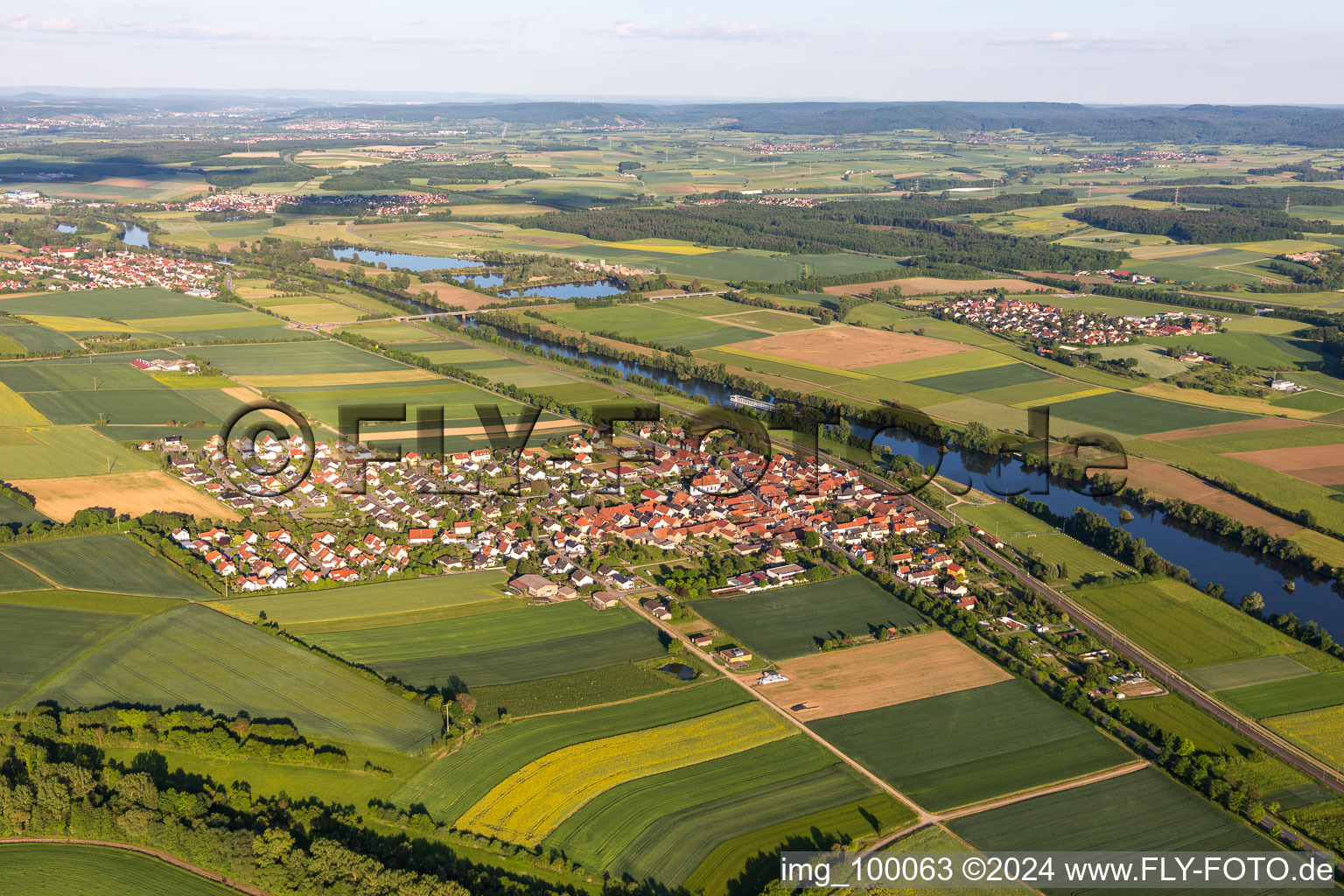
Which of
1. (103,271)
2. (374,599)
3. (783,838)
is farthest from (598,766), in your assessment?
(103,271)

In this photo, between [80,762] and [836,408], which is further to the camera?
[836,408]

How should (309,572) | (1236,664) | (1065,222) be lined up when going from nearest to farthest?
(1236,664)
(309,572)
(1065,222)

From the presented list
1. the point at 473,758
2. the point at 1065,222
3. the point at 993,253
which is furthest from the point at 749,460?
the point at 1065,222

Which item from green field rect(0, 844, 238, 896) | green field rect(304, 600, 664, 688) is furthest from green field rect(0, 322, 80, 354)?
green field rect(0, 844, 238, 896)

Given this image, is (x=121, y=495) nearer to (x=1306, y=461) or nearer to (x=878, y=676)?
(x=878, y=676)

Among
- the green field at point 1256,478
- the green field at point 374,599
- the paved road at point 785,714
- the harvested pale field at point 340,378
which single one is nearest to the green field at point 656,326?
the harvested pale field at point 340,378

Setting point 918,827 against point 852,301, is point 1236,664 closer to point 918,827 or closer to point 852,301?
point 918,827
